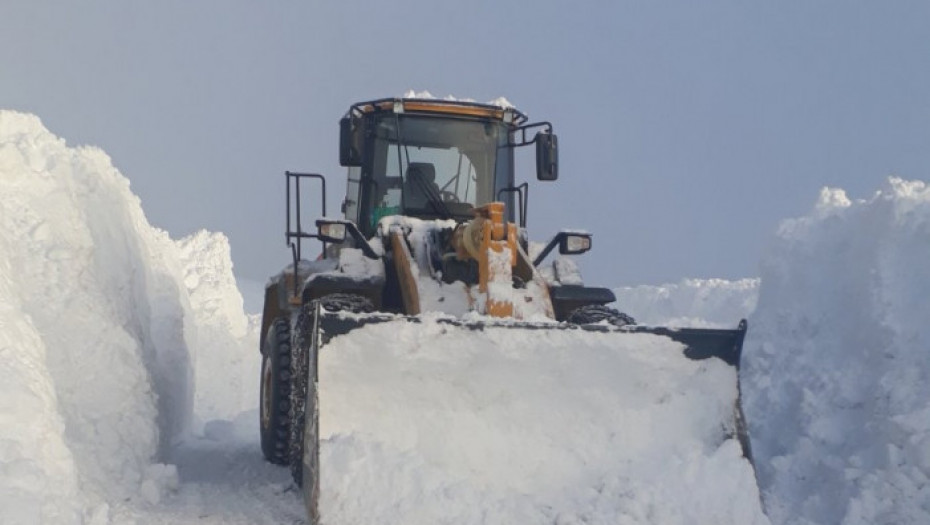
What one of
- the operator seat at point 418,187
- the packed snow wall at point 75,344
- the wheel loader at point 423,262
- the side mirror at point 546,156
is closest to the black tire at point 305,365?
the wheel loader at point 423,262

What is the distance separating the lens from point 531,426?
5895mm

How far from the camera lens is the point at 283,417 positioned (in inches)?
298

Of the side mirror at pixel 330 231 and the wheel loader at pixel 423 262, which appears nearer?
the wheel loader at pixel 423 262

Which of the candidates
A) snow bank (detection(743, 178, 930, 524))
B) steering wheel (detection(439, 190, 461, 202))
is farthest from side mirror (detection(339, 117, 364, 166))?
snow bank (detection(743, 178, 930, 524))

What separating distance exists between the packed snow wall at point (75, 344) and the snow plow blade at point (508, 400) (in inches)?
54.2

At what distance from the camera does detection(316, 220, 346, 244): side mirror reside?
7.41 m

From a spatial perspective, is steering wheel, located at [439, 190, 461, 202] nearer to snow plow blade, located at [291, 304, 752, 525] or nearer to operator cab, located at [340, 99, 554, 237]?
operator cab, located at [340, 99, 554, 237]

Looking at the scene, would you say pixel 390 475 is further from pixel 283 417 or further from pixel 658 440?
pixel 283 417

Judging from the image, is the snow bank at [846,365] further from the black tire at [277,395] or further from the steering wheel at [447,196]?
the black tire at [277,395]

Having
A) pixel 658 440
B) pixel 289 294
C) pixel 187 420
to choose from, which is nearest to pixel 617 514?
pixel 658 440

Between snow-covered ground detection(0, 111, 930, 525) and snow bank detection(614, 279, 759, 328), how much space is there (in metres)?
7.40

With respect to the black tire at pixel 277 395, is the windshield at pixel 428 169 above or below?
above

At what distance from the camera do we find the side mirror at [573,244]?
311 inches

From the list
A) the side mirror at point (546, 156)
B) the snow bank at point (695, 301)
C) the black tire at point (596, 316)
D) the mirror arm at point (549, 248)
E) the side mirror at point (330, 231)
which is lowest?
the snow bank at point (695, 301)
